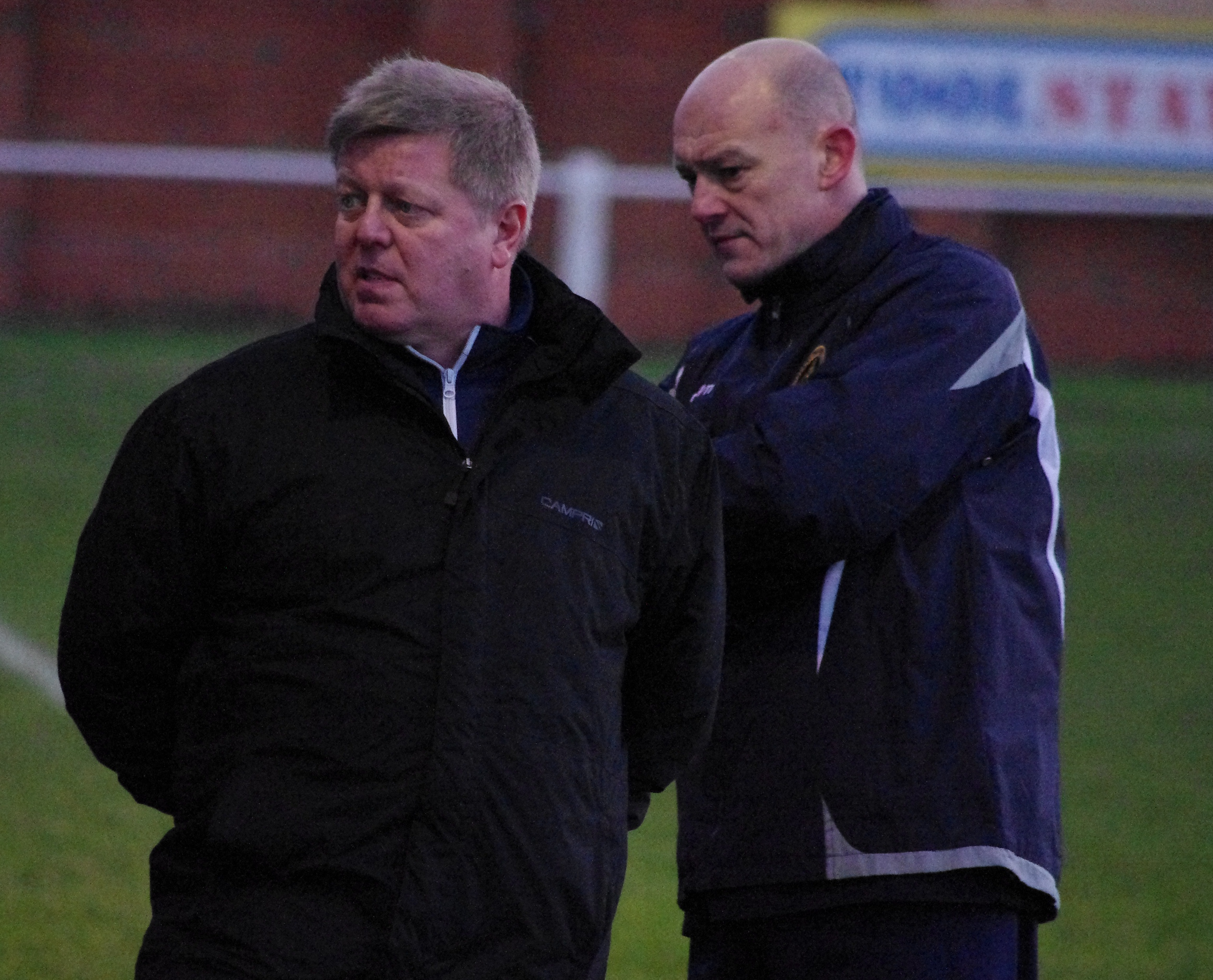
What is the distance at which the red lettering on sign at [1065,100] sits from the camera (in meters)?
12.0

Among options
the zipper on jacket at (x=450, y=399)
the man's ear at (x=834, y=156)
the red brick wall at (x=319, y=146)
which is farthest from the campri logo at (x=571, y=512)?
the red brick wall at (x=319, y=146)

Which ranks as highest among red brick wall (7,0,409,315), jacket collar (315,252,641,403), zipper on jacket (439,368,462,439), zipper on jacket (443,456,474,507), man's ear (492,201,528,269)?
man's ear (492,201,528,269)

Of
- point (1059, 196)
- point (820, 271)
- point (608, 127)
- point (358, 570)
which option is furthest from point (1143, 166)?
point (358, 570)

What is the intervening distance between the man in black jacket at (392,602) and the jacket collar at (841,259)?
21.1 inches

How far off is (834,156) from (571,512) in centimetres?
86

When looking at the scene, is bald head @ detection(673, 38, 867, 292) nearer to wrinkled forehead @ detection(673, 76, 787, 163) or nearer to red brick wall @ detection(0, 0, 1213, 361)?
wrinkled forehead @ detection(673, 76, 787, 163)

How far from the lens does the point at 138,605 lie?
2205 mm

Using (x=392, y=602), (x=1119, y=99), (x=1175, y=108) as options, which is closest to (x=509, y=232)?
(x=392, y=602)

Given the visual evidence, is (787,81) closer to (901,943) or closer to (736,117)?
(736,117)

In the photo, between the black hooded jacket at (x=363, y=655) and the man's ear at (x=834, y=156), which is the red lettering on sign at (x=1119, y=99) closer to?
the man's ear at (x=834, y=156)

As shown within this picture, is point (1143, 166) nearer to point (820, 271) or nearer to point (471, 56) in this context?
point (471, 56)

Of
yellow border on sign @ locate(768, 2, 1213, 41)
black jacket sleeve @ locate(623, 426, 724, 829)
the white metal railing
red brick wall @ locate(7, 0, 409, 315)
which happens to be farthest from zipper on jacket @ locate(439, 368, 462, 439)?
red brick wall @ locate(7, 0, 409, 315)

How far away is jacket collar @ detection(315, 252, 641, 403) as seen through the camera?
88.4 inches

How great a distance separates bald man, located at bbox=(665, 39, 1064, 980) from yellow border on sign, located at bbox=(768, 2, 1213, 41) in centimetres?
904
